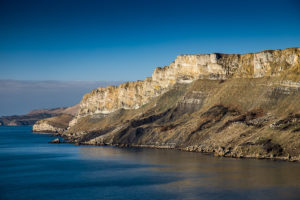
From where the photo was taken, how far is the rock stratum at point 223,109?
309 feet

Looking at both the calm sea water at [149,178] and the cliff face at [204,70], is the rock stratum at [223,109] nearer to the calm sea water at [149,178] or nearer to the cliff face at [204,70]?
the cliff face at [204,70]

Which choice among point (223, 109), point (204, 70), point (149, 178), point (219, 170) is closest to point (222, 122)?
point (223, 109)

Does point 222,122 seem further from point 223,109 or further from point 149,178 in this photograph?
point 149,178

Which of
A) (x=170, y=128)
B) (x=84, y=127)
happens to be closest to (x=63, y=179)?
(x=170, y=128)

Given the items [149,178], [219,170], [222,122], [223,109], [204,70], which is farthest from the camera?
[204,70]

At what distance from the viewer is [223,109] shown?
121 metres

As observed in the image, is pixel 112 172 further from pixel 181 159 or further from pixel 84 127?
pixel 84 127

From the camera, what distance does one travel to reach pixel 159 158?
96.9 m

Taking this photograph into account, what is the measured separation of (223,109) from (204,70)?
29.9 m

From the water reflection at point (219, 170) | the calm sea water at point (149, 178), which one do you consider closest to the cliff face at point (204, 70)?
the water reflection at point (219, 170)

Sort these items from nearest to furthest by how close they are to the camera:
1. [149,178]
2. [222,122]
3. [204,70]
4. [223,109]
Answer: [149,178], [222,122], [223,109], [204,70]

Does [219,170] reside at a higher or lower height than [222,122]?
lower

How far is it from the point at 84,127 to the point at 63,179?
12196cm

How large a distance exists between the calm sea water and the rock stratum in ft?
25.8
